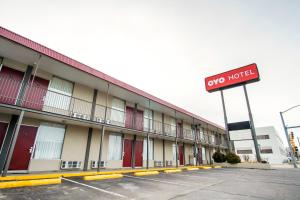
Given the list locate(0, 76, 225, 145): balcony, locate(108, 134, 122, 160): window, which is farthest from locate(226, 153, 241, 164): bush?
locate(108, 134, 122, 160): window

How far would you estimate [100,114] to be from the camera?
39.5 ft

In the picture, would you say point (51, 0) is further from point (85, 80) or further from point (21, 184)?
point (21, 184)

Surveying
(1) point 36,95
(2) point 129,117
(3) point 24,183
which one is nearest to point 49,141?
(1) point 36,95

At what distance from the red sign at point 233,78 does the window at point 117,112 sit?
60.0 feet

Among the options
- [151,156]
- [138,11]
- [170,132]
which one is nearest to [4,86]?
[138,11]

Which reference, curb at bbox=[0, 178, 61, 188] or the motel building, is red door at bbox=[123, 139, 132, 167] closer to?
the motel building

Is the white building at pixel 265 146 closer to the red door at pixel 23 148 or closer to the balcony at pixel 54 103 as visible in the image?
the balcony at pixel 54 103

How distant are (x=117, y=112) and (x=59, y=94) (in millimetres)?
4852

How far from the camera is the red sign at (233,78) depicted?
22.2 m

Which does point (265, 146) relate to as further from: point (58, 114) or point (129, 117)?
point (58, 114)

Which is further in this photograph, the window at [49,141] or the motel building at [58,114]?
the window at [49,141]

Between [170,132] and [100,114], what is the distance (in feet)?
31.5

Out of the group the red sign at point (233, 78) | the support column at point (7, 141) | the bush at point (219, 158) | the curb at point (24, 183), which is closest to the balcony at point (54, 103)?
the support column at point (7, 141)

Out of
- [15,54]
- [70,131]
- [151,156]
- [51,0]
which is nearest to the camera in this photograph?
[15,54]
